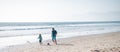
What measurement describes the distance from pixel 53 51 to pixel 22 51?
225cm

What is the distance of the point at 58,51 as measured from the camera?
12.2 meters

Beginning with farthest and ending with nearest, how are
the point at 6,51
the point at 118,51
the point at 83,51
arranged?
the point at 6,51 → the point at 83,51 → the point at 118,51

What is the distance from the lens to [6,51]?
12.6 m

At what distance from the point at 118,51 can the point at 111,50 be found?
0.50 metres

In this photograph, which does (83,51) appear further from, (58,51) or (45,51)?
(45,51)

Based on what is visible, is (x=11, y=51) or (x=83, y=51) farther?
→ (x=11, y=51)

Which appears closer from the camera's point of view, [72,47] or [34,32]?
[72,47]

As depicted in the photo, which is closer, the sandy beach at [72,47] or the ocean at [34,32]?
the sandy beach at [72,47]

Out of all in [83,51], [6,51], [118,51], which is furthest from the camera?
[6,51]

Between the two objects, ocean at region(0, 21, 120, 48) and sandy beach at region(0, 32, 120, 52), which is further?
ocean at region(0, 21, 120, 48)

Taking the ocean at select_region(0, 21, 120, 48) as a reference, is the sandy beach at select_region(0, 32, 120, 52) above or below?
→ above

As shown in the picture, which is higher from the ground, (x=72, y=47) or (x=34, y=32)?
(x=72, y=47)

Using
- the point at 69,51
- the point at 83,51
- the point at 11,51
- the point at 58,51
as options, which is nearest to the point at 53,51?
the point at 58,51

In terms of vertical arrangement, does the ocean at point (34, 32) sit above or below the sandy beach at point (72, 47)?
below
